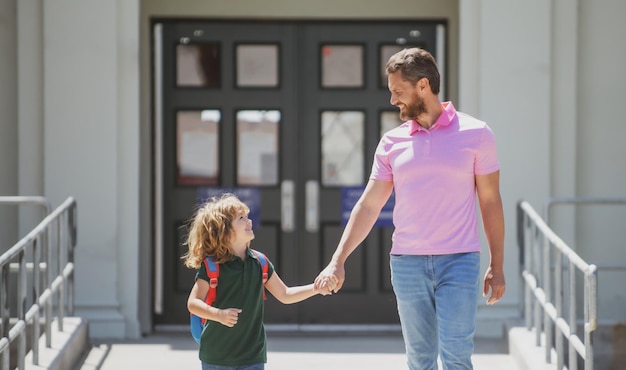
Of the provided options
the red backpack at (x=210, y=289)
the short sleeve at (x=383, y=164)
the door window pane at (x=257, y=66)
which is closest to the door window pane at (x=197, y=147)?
the door window pane at (x=257, y=66)

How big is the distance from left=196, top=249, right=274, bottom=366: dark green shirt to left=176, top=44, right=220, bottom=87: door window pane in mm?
4074

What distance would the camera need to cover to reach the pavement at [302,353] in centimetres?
715

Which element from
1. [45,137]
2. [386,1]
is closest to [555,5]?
[386,1]

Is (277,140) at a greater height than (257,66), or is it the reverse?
(257,66)

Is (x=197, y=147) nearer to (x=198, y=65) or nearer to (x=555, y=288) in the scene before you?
(x=198, y=65)

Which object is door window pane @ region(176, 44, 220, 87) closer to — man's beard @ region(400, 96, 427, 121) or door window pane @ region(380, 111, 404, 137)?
door window pane @ region(380, 111, 404, 137)

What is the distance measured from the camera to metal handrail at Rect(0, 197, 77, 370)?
18.4 feet

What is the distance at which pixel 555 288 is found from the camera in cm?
635

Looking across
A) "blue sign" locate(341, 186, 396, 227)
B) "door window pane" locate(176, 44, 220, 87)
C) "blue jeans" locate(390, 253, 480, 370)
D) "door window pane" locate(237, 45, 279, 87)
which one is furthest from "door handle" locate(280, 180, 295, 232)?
"blue jeans" locate(390, 253, 480, 370)

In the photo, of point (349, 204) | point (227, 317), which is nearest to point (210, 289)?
point (227, 317)

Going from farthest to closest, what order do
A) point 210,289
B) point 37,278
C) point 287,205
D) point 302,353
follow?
point 287,205, point 302,353, point 37,278, point 210,289

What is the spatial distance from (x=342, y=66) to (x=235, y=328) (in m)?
4.28

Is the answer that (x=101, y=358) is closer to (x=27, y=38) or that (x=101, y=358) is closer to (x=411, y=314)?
(x=27, y=38)

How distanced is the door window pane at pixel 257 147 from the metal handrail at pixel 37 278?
4.95ft
